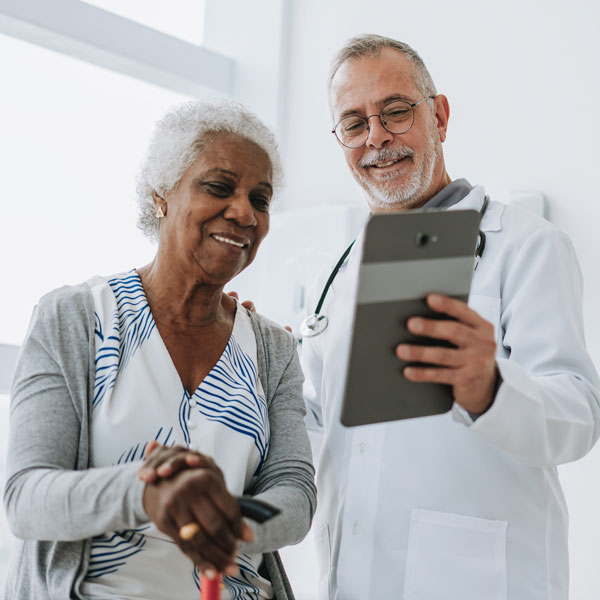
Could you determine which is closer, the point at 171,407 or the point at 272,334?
the point at 171,407

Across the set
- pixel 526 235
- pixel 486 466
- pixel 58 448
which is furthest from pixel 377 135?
pixel 58 448

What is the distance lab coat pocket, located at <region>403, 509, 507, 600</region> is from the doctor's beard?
69cm

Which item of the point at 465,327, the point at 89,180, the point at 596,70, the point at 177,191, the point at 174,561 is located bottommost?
the point at 174,561

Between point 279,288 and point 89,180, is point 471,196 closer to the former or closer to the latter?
point 279,288

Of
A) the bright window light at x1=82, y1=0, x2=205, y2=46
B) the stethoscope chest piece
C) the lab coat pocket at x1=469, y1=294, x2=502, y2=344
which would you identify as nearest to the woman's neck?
the stethoscope chest piece

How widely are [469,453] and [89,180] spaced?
1.54 metres

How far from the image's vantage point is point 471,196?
1595mm

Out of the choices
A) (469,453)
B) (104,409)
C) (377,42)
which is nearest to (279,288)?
(377,42)

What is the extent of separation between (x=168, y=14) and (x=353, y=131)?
1384 millimetres

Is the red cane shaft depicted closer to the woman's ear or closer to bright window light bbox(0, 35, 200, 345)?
the woman's ear

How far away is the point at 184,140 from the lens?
1287 millimetres

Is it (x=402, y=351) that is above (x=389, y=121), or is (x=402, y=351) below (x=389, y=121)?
below

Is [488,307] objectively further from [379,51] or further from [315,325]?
[379,51]

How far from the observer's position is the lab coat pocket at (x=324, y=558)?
1501 mm
